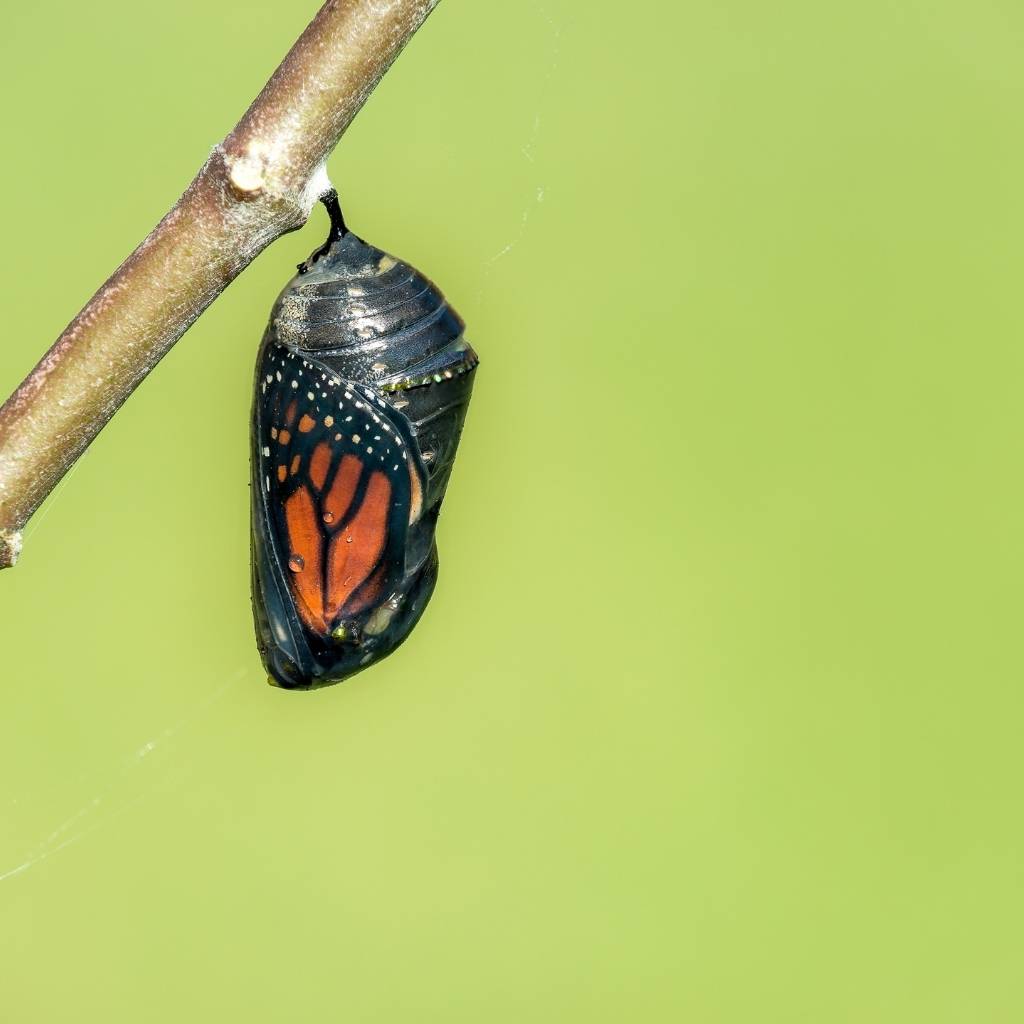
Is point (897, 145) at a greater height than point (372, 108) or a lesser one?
greater

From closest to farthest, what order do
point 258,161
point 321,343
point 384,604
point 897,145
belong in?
1. point 258,161
2. point 321,343
3. point 384,604
4. point 897,145

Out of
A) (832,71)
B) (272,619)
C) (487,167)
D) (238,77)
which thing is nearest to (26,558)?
(272,619)

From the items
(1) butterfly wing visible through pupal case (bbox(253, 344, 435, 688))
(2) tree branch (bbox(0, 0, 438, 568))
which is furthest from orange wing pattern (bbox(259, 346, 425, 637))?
(2) tree branch (bbox(0, 0, 438, 568))

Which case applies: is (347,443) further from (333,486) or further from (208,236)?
(208,236)

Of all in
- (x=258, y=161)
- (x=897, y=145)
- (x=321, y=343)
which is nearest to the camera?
(x=258, y=161)

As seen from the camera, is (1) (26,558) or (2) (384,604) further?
(1) (26,558)

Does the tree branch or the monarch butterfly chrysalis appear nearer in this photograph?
the tree branch

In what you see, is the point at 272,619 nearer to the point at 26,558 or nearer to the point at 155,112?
the point at 26,558

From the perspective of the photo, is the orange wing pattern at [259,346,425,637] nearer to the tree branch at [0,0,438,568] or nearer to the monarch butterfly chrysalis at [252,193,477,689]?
the monarch butterfly chrysalis at [252,193,477,689]
